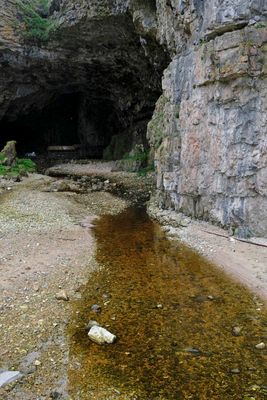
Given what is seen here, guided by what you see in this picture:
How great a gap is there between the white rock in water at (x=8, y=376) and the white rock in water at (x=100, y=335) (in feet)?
5.24

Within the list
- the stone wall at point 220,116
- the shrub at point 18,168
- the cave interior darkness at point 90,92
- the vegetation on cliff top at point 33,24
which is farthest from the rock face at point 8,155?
the stone wall at point 220,116

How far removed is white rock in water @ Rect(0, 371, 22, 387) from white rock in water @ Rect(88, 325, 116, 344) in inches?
62.9

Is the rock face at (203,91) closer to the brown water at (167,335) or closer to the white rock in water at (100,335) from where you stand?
the brown water at (167,335)

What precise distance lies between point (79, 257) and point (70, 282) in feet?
6.83

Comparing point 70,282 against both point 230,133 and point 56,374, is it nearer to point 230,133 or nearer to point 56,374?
point 56,374

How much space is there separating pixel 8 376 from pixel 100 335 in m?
1.88

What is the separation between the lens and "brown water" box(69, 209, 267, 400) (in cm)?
623

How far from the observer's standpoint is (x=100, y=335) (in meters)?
7.54

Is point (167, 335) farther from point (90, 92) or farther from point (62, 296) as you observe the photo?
point (90, 92)

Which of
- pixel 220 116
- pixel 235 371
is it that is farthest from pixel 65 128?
pixel 235 371

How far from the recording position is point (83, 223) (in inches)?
667

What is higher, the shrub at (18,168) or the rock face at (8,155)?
the rock face at (8,155)

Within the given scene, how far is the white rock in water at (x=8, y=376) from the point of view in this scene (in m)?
6.35

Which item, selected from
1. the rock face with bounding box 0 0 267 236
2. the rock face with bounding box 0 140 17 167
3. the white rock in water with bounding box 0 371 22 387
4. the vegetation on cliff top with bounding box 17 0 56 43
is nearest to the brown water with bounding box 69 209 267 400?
the white rock in water with bounding box 0 371 22 387
